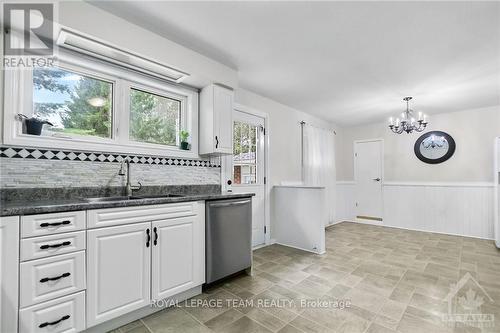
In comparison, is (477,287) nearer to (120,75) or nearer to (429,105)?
(429,105)

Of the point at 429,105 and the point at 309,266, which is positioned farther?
the point at 429,105

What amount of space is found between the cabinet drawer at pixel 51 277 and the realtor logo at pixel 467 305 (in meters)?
2.71

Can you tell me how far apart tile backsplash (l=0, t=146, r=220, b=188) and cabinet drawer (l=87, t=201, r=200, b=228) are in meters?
0.53

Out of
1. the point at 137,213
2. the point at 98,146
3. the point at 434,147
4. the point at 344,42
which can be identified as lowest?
the point at 137,213

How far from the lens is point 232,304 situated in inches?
81.7

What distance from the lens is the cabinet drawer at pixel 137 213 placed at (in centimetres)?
161

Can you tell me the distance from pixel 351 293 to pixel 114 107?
2921 millimetres

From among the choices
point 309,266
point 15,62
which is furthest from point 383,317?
point 15,62

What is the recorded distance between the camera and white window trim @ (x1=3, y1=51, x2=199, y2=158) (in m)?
1.69

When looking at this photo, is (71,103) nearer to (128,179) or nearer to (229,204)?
(128,179)

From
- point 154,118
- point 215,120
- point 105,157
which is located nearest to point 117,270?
point 105,157

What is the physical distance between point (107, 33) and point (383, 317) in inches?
125

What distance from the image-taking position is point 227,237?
2.44m

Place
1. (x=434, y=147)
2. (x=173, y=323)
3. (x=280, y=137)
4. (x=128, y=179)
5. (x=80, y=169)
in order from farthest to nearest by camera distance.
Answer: (x=434, y=147) → (x=280, y=137) → (x=128, y=179) → (x=80, y=169) → (x=173, y=323)
